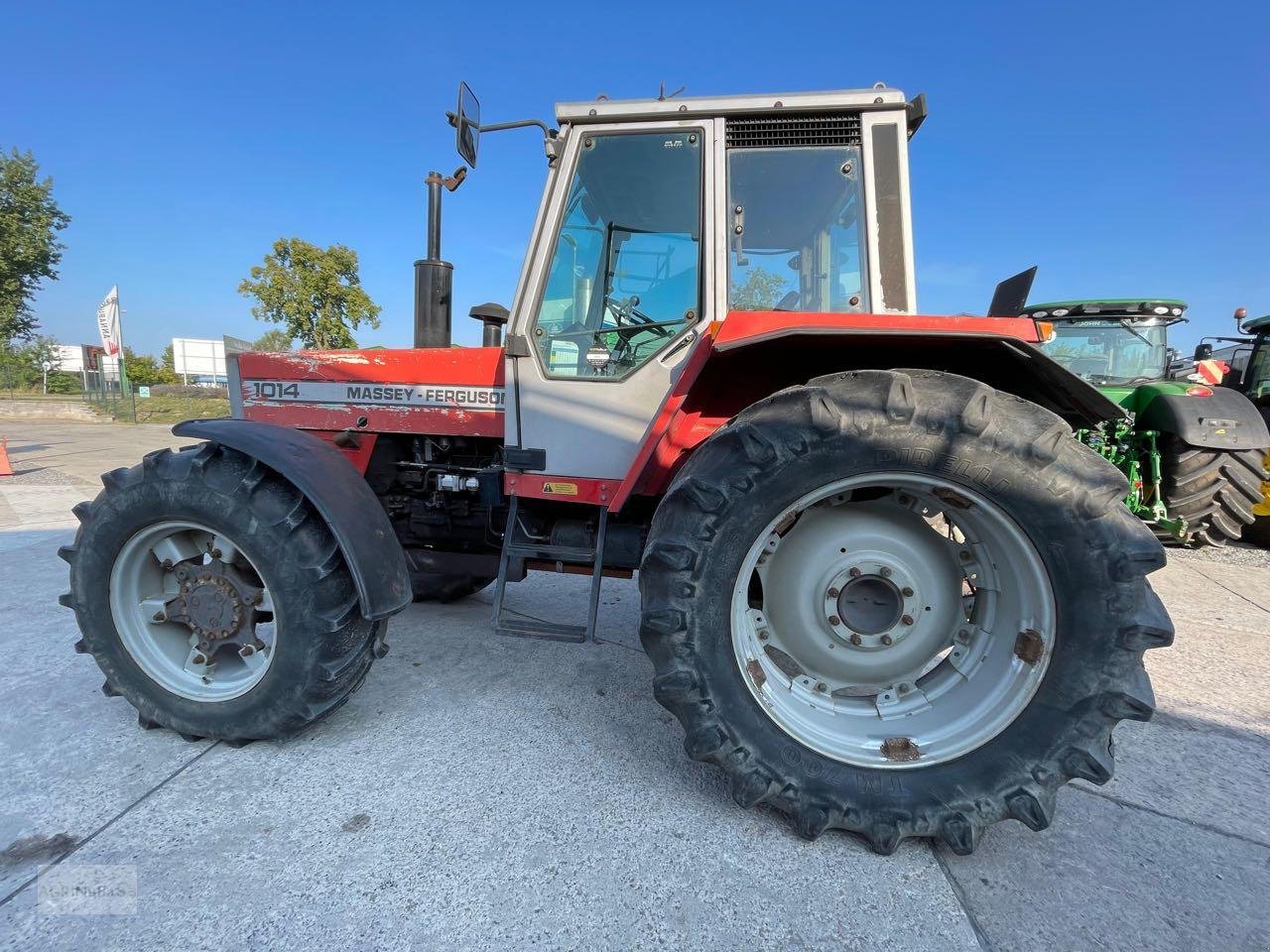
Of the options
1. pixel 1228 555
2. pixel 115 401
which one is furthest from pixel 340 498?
pixel 115 401

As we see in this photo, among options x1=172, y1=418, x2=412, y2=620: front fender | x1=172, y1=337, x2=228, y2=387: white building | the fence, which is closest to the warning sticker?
x1=172, y1=418, x2=412, y2=620: front fender

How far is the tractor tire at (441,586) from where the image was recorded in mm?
3396

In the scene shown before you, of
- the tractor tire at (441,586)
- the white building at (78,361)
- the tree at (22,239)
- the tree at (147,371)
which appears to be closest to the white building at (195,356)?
the white building at (78,361)

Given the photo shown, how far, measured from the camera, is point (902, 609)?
1789 mm

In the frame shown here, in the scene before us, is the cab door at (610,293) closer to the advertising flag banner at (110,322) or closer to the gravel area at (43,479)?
the gravel area at (43,479)

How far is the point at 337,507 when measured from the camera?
1.90 m

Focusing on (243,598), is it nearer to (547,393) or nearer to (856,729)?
(547,393)

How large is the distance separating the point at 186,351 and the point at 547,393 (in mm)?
48269

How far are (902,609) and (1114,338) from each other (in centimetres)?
676

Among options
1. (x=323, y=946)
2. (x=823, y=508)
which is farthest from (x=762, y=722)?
(x=323, y=946)

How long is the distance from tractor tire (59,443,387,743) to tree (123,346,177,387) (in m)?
59.0

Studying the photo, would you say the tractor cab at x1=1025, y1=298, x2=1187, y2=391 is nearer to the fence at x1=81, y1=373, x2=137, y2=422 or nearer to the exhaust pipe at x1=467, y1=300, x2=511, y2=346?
the exhaust pipe at x1=467, y1=300, x2=511, y2=346

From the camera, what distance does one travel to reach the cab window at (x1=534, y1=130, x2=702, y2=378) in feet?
6.89

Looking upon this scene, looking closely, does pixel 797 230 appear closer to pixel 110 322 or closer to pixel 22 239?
pixel 110 322
